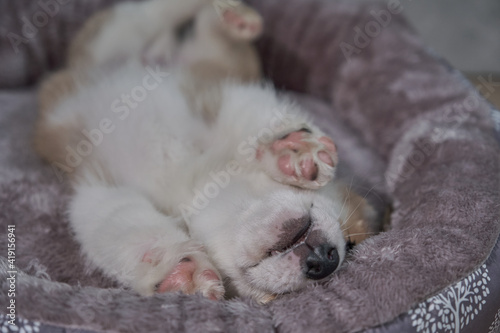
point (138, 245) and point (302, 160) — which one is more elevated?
point (302, 160)

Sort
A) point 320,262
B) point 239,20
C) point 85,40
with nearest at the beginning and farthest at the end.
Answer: point 320,262, point 239,20, point 85,40

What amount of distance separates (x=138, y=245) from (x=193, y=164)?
304 mm

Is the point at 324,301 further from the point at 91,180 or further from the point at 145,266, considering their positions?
the point at 91,180

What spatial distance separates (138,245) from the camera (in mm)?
1145

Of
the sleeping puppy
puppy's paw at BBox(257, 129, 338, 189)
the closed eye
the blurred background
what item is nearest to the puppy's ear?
the sleeping puppy

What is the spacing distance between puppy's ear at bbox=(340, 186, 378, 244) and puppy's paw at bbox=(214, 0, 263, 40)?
0.83 meters

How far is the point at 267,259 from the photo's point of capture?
1.03 meters

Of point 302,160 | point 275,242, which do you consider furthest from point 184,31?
point 275,242

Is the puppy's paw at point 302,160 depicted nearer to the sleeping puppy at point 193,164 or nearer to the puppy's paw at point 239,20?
the sleeping puppy at point 193,164

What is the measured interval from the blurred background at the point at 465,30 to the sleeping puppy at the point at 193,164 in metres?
1.49

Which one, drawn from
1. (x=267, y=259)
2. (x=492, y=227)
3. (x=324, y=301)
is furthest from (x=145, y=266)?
(x=492, y=227)

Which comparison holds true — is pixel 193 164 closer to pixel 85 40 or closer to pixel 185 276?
pixel 185 276

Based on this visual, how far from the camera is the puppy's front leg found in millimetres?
996

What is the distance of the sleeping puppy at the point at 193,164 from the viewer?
104 centimetres
